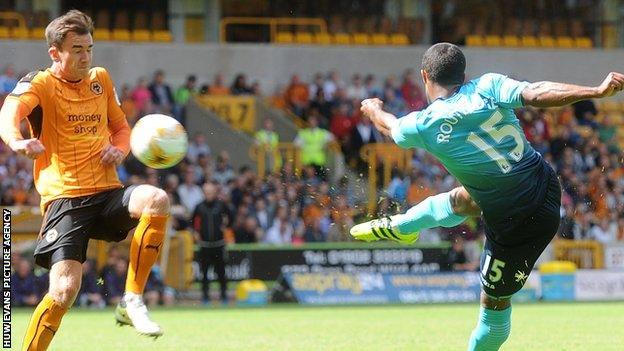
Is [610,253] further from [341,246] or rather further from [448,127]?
[448,127]

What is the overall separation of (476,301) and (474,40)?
11735 mm

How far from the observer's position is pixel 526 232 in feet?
25.3

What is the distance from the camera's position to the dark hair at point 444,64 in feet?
24.8

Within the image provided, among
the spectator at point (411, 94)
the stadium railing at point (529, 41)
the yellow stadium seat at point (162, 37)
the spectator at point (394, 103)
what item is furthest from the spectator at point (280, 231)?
the stadium railing at point (529, 41)

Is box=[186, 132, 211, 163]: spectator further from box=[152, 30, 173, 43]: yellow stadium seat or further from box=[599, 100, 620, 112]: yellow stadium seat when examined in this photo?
box=[599, 100, 620, 112]: yellow stadium seat

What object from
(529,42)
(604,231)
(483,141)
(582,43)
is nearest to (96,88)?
(483,141)

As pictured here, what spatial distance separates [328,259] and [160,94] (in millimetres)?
5457

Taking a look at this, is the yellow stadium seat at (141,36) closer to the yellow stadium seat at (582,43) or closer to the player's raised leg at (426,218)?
the yellow stadium seat at (582,43)

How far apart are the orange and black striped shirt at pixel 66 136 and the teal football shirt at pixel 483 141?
207 centimetres

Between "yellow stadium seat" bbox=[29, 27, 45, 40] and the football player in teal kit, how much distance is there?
20375mm

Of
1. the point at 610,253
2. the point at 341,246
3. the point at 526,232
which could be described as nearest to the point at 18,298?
the point at 341,246

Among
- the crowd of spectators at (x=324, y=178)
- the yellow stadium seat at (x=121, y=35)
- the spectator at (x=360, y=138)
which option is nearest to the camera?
the crowd of spectators at (x=324, y=178)

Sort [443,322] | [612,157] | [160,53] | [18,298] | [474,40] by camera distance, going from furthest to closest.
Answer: [474,40], [160,53], [612,157], [18,298], [443,322]

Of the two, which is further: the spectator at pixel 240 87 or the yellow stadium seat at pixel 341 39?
the yellow stadium seat at pixel 341 39
